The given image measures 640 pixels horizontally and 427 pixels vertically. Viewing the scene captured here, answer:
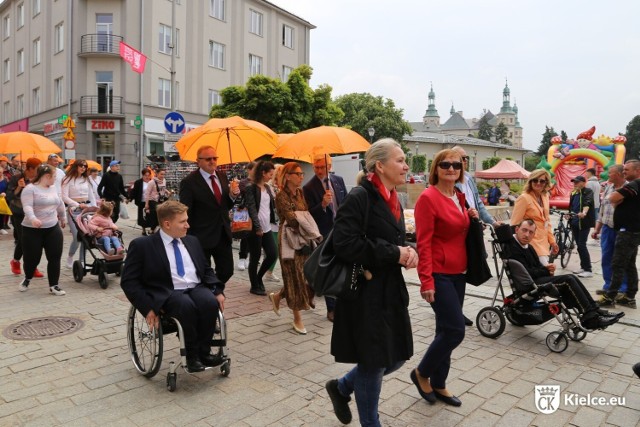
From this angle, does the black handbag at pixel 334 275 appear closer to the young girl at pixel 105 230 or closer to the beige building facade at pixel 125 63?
the young girl at pixel 105 230

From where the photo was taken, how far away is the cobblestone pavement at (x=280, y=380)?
3625 millimetres

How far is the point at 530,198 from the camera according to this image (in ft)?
19.2

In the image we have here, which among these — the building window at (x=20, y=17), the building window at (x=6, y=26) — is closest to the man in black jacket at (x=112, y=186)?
the building window at (x=20, y=17)

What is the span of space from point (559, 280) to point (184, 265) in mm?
3749

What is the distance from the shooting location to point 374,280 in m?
3.05

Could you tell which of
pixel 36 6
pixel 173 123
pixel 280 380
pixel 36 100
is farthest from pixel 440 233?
pixel 36 6

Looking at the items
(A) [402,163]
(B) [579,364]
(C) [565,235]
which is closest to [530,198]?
(B) [579,364]

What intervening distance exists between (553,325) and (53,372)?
5.43 m

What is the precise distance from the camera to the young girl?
26.0 feet

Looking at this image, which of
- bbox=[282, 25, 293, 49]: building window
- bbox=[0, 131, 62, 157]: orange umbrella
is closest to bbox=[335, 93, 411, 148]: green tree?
bbox=[282, 25, 293, 49]: building window

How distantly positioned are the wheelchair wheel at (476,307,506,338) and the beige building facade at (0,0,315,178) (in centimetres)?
2420

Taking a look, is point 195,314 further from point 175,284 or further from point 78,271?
point 78,271

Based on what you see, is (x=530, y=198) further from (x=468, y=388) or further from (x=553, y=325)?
(x=468, y=388)

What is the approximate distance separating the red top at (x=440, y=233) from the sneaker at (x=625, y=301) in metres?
4.39
